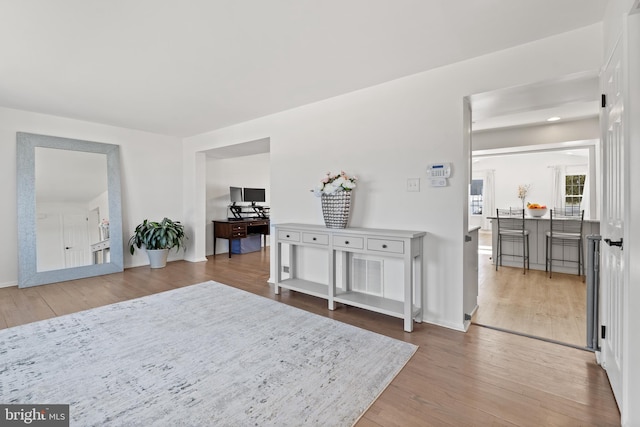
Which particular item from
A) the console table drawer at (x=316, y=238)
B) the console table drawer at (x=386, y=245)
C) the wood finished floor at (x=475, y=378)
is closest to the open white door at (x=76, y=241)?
the wood finished floor at (x=475, y=378)

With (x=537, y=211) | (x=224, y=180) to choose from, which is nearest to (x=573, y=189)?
(x=537, y=211)

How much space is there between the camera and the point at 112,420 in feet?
5.18

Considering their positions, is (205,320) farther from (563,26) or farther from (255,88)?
(563,26)

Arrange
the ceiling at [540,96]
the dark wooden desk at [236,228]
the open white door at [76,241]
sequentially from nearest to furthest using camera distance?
the ceiling at [540,96] → the open white door at [76,241] → the dark wooden desk at [236,228]

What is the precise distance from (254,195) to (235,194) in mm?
479

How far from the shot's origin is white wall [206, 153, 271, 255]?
6.56 meters

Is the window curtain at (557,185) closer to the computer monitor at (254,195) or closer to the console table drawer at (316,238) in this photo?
the computer monitor at (254,195)

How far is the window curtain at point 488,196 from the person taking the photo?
10.0 meters

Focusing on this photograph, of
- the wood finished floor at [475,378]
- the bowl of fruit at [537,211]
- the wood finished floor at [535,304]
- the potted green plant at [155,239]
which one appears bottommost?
the wood finished floor at [475,378]

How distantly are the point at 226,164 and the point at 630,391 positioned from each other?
6.86 meters

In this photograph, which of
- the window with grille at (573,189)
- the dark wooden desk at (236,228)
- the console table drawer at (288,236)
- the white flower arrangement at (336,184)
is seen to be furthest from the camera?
the window with grille at (573,189)

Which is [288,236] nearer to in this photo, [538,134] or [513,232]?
[513,232]

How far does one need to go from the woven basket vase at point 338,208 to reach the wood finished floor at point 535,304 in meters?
1.68

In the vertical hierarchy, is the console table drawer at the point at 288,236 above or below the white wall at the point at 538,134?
below
